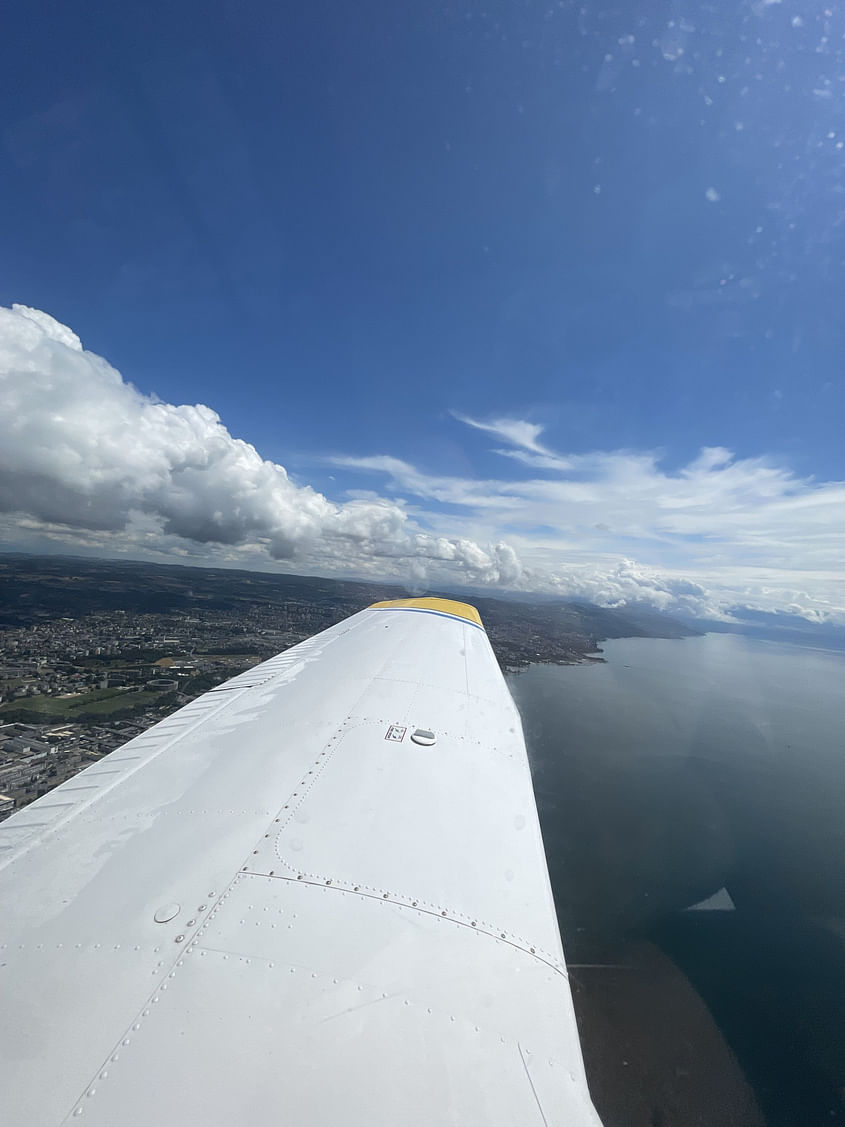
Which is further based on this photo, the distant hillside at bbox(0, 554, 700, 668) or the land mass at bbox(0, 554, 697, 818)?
the distant hillside at bbox(0, 554, 700, 668)

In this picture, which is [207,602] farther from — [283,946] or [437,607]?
[283,946]

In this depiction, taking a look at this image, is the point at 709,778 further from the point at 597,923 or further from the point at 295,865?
the point at 295,865

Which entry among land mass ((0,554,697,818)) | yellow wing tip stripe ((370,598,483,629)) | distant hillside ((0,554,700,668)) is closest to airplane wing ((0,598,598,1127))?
yellow wing tip stripe ((370,598,483,629))

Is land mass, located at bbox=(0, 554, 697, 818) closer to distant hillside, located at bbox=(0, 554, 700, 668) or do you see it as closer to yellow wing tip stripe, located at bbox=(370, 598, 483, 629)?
distant hillside, located at bbox=(0, 554, 700, 668)

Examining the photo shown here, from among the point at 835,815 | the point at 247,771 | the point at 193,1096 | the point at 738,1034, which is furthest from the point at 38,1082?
the point at 835,815

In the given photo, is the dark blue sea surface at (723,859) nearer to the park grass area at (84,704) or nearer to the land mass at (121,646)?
the land mass at (121,646)

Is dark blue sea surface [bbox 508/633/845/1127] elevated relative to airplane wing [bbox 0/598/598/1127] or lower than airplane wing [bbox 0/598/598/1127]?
lower
